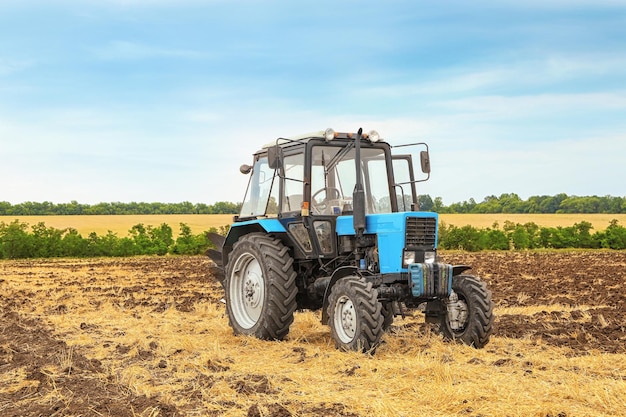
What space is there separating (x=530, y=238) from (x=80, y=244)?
23.8 metres

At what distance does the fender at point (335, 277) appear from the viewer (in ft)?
29.1

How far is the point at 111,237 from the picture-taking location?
35.8 meters

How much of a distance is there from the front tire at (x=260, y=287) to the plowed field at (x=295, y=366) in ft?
0.88

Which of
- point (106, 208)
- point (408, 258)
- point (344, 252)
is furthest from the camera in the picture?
point (106, 208)

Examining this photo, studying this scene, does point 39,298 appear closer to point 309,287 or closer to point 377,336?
point 309,287

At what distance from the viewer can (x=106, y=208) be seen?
67.1 meters

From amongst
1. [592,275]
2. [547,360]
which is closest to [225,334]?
[547,360]

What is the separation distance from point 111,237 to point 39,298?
66.3ft

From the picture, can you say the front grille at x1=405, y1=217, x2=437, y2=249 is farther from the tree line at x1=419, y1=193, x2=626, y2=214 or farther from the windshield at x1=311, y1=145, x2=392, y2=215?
the tree line at x1=419, y1=193, x2=626, y2=214

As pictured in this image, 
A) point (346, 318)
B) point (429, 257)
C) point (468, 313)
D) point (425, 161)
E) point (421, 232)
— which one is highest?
point (425, 161)

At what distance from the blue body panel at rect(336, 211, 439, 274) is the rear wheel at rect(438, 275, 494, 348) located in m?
0.92

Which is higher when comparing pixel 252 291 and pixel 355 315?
→ pixel 252 291

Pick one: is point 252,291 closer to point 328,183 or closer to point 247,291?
point 247,291

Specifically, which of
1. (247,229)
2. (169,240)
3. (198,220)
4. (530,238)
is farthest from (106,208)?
(247,229)
